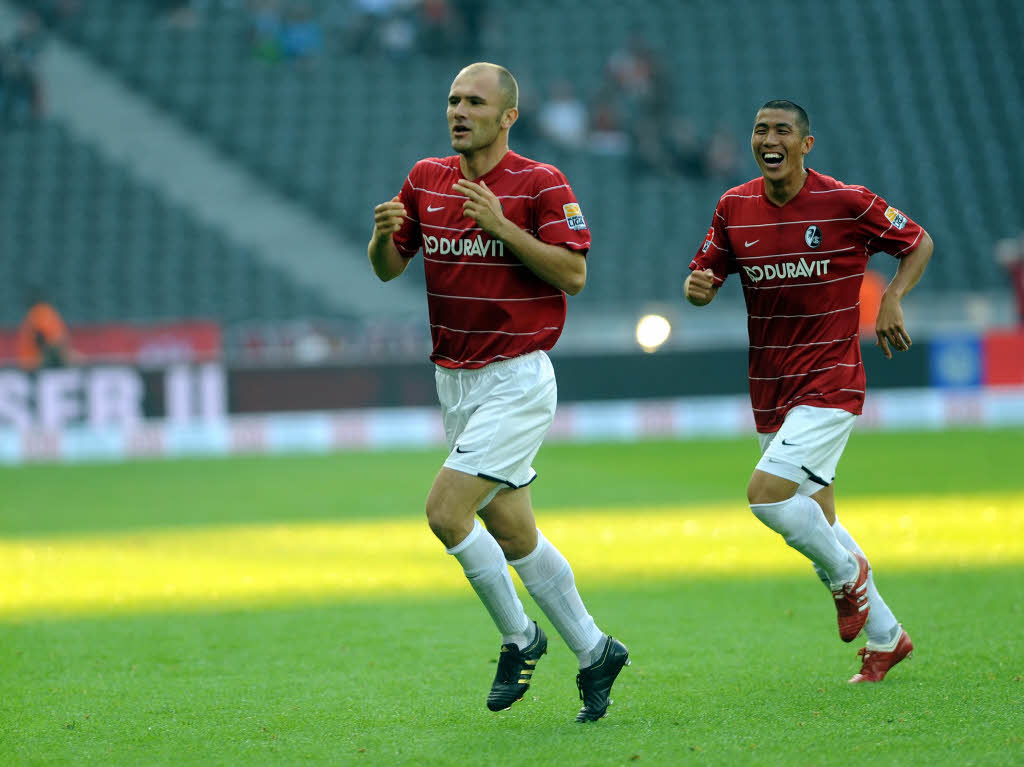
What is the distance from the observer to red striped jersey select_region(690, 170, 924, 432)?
19.0ft

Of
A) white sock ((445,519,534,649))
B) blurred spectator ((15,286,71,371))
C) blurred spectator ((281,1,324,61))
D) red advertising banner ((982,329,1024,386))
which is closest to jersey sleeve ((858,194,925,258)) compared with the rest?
white sock ((445,519,534,649))

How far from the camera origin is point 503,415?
512 centimetres

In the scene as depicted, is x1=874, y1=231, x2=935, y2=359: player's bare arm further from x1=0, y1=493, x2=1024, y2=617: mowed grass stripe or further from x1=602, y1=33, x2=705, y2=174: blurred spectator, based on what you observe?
x1=602, y1=33, x2=705, y2=174: blurred spectator

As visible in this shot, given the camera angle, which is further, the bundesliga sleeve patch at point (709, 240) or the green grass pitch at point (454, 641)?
the bundesliga sleeve patch at point (709, 240)

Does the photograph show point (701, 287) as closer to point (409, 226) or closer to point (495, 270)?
point (495, 270)

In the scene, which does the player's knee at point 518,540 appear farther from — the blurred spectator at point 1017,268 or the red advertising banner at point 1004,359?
the blurred spectator at point 1017,268

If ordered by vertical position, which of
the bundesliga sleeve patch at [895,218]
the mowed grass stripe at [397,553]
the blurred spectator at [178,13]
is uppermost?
the blurred spectator at [178,13]

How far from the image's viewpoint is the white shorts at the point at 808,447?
222 inches

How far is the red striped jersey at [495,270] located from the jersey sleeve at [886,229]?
1.29 m

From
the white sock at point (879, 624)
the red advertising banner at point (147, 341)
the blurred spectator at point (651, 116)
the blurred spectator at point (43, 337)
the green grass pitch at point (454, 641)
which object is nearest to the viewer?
the green grass pitch at point (454, 641)

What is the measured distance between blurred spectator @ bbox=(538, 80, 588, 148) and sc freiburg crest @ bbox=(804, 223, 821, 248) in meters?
21.2

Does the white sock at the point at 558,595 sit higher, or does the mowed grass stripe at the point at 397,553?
the white sock at the point at 558,595

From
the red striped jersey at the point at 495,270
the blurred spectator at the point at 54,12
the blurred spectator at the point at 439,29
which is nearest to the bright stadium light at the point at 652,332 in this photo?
the red striped jersey at the point at 495,270

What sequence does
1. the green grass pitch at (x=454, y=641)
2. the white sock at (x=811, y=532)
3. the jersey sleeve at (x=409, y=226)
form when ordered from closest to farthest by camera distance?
the green grass pitch at (x=454, y=641)
the jersey sleeve at (x=409, y=226)
the white sock at (x=811, y=532)
